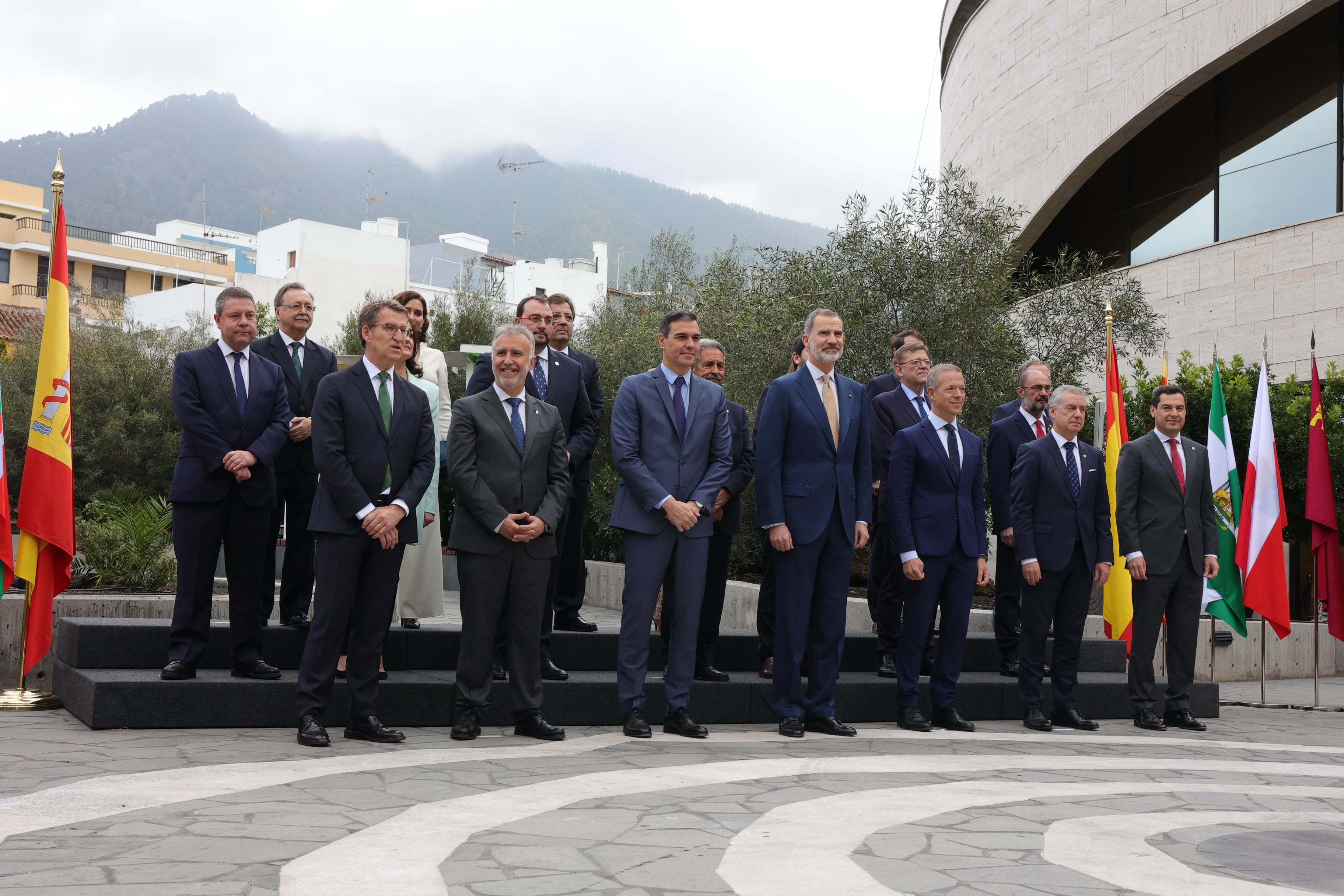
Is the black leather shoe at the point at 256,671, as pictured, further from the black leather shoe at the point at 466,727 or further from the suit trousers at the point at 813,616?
the suit trousers at the point at 813,616

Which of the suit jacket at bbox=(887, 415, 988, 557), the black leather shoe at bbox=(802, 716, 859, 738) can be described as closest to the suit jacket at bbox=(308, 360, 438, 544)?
the black leather shoe at bbox=(802, 716, 859, 738)

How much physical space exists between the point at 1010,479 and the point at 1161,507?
1032 millimetres

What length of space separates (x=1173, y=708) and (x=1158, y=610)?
81cm

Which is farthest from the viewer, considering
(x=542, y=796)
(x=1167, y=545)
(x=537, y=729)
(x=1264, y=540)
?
(x=1264, y=540)

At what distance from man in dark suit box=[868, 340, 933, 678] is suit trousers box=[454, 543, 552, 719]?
2751 millimetres

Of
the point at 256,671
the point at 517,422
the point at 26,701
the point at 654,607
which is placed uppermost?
the point at 517,422

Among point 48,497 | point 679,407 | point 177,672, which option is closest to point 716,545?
point 679,407

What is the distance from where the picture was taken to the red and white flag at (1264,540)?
9875 mm

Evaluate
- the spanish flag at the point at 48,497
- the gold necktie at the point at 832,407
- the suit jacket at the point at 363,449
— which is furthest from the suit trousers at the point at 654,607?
the spanish flag at the point at 48,497

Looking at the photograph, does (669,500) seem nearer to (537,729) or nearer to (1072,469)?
(537,729)

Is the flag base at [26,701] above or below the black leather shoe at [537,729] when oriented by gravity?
below

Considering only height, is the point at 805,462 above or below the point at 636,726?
above

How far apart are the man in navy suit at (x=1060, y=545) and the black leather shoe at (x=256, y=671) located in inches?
184

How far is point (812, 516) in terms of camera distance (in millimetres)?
6500
